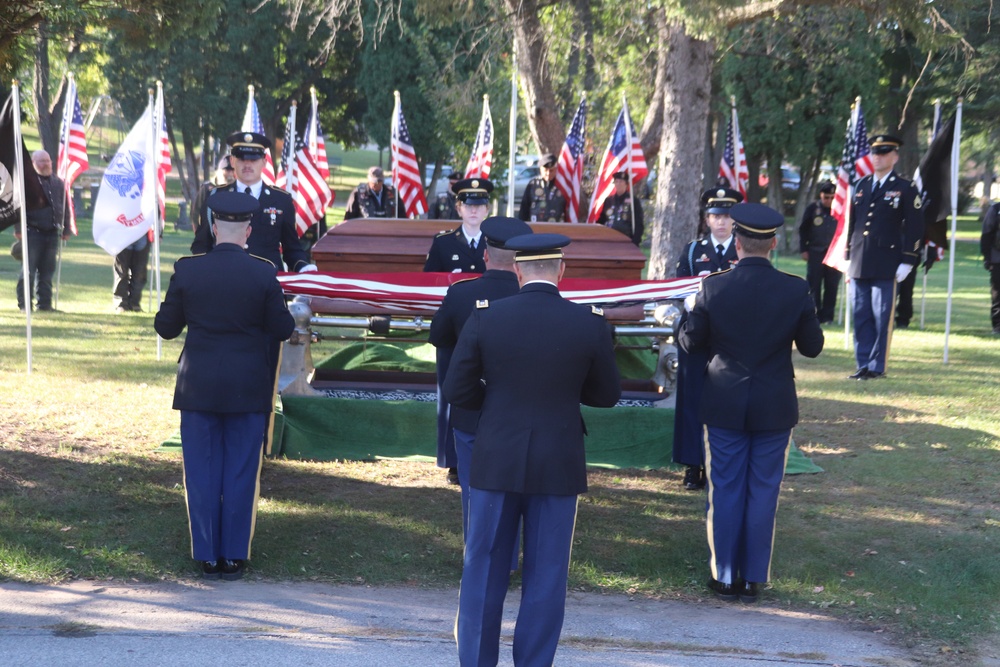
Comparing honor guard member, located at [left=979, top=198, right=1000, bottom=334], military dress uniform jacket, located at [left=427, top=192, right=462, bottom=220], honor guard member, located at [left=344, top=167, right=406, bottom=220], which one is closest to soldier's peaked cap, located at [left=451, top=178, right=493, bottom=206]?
military dress uniform jacket, located at [left=427, top=192, right=462, bottom=220]

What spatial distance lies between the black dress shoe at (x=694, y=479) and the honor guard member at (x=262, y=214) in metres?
2.57

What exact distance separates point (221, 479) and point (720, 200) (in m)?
3.46

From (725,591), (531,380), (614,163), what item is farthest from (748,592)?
(614,163)

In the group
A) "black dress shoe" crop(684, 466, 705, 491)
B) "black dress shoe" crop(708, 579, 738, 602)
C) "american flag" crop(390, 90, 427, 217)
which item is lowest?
"black dress shoe" crop(708, 579, 738, 602)

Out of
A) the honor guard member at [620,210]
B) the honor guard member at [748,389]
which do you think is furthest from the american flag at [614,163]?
the honor guard member at [748,389]

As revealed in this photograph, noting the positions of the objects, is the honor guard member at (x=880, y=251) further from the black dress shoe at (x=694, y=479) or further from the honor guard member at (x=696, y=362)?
the black dress shoe at (x=694, y=479)

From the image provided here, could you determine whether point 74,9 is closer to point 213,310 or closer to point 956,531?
point 213,310

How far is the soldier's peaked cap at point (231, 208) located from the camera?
16.4ft

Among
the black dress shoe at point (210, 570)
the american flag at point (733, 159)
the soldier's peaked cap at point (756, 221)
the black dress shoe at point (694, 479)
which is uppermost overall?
the american flag at point (733, 159)

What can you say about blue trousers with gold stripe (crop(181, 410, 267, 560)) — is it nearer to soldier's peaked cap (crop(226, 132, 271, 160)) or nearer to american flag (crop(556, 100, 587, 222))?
soldier's peaked cap (crop(226, 132, 271, 160))

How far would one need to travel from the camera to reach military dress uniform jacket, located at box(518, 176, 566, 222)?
1227 cm

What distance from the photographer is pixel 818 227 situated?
552 inches

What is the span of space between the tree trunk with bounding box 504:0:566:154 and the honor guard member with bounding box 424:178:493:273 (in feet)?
23.1

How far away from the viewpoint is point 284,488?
6.47 meters
